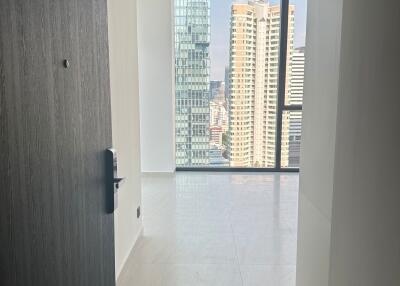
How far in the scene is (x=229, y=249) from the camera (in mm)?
3193

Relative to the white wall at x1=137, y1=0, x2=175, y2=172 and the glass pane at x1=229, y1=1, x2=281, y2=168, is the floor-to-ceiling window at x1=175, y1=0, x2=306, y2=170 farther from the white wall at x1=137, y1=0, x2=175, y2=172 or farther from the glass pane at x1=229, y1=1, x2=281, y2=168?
the white wall at x1=137, y1=0, x2=175, y2=172

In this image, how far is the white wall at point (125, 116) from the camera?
264 centimetres

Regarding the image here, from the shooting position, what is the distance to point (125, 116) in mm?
2953

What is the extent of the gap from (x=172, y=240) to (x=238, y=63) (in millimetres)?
3618

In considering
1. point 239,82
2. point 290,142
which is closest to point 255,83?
point 239,82

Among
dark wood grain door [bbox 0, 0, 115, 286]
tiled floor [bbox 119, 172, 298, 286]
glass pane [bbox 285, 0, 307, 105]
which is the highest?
glass pane [bbox 285, 0, 307, 105]

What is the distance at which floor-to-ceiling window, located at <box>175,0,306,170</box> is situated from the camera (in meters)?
6.04

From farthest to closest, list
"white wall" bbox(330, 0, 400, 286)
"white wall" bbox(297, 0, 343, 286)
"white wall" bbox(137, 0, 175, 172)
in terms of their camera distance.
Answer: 1. "white wall" bbox(137, 0, 175, 172)
2. "white wall" bbox(297, 0, 343, 286)
3. "white wall" bbox(330, 0, 400, 286)

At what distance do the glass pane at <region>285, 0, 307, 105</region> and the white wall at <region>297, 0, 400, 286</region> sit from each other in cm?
427

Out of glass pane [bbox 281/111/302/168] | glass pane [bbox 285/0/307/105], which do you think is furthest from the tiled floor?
glass pane [bbox 285/0/307/105]

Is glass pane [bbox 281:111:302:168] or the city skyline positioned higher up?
the city skyline

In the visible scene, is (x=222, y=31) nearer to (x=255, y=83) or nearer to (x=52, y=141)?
(x=255, y=83)

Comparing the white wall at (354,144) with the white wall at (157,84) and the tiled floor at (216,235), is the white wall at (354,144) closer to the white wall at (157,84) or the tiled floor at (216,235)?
the tiled floor at (216,235)

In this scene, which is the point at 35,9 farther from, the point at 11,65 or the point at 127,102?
the point at 127,102
